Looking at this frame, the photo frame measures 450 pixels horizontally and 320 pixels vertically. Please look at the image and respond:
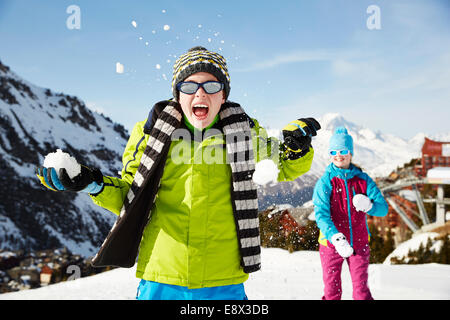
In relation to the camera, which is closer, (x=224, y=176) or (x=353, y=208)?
(x=224, y=176)

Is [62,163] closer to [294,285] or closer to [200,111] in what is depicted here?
[200,111]

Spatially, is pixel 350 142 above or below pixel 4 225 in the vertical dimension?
above

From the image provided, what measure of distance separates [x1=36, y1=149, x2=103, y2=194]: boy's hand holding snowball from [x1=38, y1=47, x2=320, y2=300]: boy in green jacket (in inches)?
1.6

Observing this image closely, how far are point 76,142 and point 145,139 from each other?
81.7 meters

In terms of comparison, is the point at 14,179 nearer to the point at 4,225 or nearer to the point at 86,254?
the point at 4,225

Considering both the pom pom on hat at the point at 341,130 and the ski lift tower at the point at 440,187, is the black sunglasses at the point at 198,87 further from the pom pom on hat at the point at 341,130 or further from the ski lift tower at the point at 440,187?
the ski lift tower at the point at 440,187

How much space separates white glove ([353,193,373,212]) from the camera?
3.28 m

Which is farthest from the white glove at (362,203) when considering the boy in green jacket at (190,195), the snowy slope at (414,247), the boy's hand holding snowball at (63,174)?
the snowy slope at (414,247)

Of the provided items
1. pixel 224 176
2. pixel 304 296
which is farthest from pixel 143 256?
pixel 304 296

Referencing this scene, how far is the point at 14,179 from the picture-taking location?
61625 mm

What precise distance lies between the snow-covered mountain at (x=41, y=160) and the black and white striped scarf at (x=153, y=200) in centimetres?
4262

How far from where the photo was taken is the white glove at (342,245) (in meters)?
3.08

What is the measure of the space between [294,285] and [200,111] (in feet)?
13.7

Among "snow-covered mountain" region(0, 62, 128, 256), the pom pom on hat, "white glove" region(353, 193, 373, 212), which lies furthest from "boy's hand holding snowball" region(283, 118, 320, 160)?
"snow-covered mountain" region(0, 62, 128, 256)
